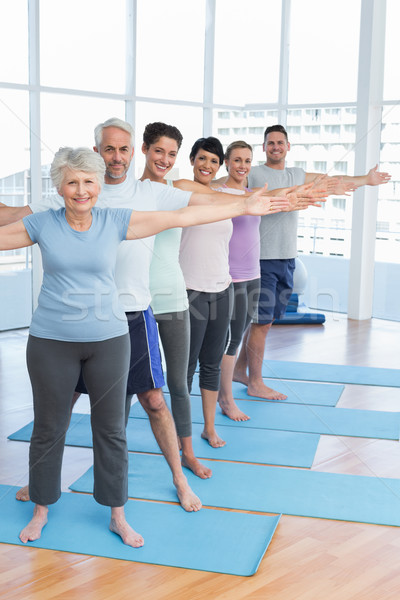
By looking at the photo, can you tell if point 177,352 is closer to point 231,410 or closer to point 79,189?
point 79,189

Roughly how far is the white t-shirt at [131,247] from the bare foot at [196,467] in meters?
0.82

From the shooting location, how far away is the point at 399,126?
6.48m

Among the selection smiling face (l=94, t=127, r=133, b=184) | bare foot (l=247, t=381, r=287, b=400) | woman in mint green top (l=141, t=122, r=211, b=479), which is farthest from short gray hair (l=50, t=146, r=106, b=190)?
bare foot (l=247, t=381, r=287, b=400)

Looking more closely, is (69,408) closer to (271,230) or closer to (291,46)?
(271,230)

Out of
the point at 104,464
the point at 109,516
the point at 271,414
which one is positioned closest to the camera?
the point at 104,464

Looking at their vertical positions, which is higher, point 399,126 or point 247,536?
point 399,126

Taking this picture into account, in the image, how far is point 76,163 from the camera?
2178 mm

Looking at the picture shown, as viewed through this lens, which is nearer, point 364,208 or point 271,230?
point 271,230

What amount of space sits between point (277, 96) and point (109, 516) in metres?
5.50

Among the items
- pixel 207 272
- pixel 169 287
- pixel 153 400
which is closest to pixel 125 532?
pixel 153 400

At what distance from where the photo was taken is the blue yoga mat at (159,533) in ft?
7.55

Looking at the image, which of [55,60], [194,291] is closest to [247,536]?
[194,291]

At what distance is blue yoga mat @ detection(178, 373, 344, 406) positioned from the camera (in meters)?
4.09

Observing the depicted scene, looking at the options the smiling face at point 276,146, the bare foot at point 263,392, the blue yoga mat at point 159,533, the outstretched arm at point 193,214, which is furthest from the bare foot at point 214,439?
the smiling face at point 276,146
